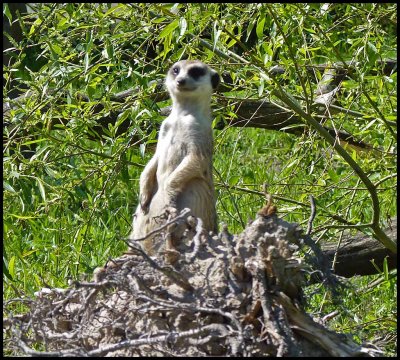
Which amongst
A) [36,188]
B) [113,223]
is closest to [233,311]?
[36,188]

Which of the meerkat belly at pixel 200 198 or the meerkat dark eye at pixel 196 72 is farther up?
the meerkat dark eye at pixel 196 72

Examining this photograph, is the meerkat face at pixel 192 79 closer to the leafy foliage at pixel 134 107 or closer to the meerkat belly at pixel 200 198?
the leafy foliage at pixel 134 107

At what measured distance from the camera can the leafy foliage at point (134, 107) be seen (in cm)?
487

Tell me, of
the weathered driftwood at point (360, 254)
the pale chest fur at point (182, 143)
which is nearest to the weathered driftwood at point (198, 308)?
the pale chest fur at point (182, 143)

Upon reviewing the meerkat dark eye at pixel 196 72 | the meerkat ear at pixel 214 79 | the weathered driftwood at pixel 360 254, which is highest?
the meerkat dark eye at pixel 196 72

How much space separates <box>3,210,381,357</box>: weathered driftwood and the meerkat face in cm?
150

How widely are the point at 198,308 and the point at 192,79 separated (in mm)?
2098

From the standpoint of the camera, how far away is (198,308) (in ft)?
10.4

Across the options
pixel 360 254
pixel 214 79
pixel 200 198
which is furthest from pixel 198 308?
pixel 360 254

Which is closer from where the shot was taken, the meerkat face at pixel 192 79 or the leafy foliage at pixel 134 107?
the leafy foliage at pixel 134 107

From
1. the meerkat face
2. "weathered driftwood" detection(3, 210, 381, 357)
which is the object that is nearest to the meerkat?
the meerkat face

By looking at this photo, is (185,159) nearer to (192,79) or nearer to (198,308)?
(192,79)

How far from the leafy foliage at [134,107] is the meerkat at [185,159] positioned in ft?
0.60

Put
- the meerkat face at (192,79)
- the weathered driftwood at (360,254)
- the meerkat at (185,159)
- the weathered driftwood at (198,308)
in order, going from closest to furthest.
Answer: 1. the weathered driftwood at (198,308)
2. the meerkat at (185,159)
3. the meerkat face at (192,79)
4. the weathered driftwood at (360,254)
